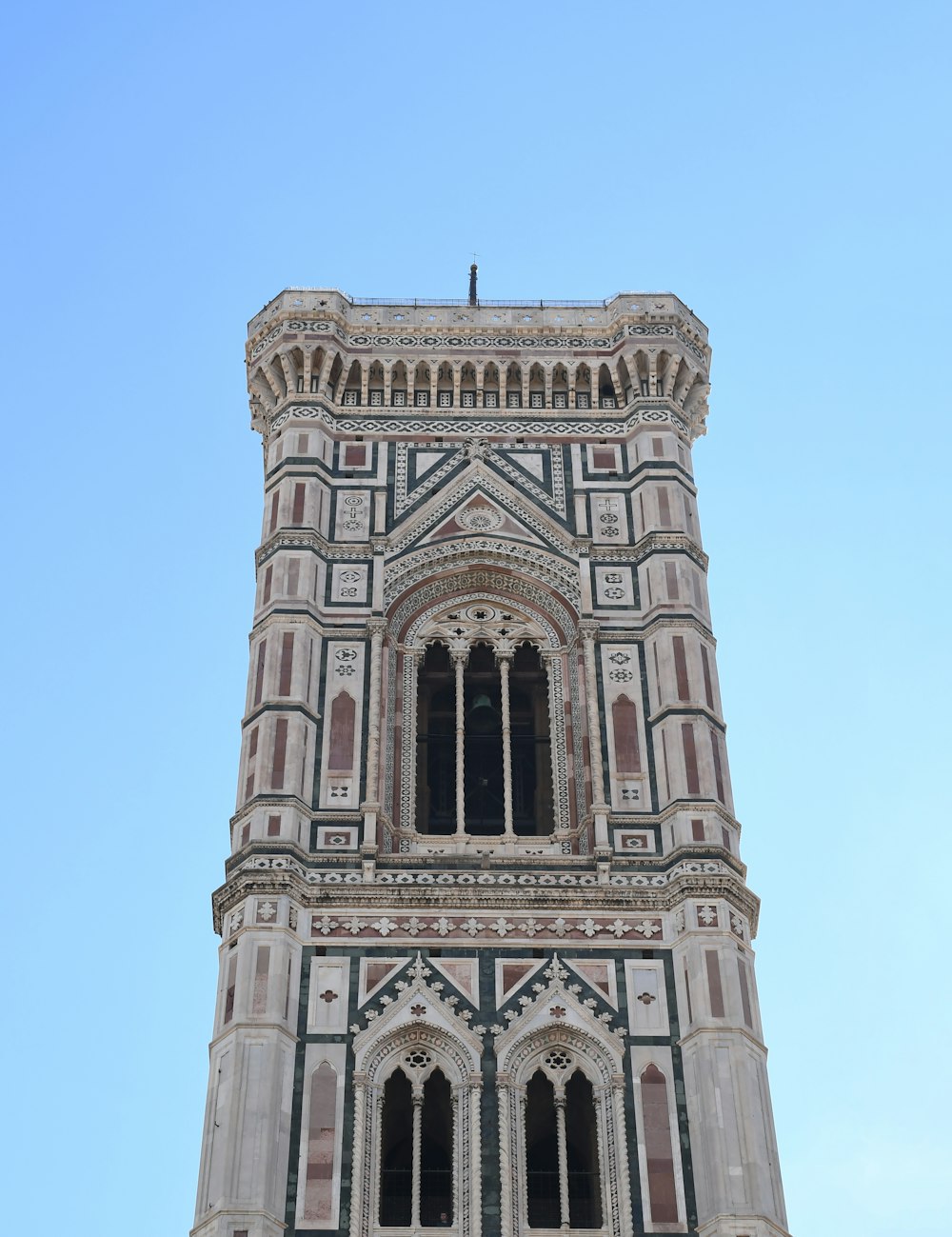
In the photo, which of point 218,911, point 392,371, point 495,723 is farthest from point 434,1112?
point 392,371

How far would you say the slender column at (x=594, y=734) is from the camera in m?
23.7

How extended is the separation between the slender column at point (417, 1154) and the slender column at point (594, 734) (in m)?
3.43

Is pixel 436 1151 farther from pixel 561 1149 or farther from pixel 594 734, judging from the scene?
pixel 594 734

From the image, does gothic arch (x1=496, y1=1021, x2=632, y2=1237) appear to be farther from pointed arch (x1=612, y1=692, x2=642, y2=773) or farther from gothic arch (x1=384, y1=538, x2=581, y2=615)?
gothic arch (x1=384, y1=538, x2=581, y2=615)

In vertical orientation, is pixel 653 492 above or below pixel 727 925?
above

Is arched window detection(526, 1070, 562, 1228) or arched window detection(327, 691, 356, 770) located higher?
arched window detection(327, 691, 356, 770)

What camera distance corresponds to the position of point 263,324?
29828 mm

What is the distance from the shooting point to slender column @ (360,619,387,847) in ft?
77.3

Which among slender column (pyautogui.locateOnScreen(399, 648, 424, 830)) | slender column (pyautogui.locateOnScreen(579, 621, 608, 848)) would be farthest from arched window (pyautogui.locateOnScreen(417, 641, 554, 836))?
slender column (pyautogui.locateOnScreen(579, 621, 608, 848))

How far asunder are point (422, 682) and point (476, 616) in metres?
0.95

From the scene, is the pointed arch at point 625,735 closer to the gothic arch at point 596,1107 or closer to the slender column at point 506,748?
the slender column at point 506,748

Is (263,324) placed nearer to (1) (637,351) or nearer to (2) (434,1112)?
(1) (637,351)

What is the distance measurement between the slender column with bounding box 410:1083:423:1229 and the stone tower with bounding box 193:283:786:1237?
54 millimetres

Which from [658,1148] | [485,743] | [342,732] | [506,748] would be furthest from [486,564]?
[658,1148]
